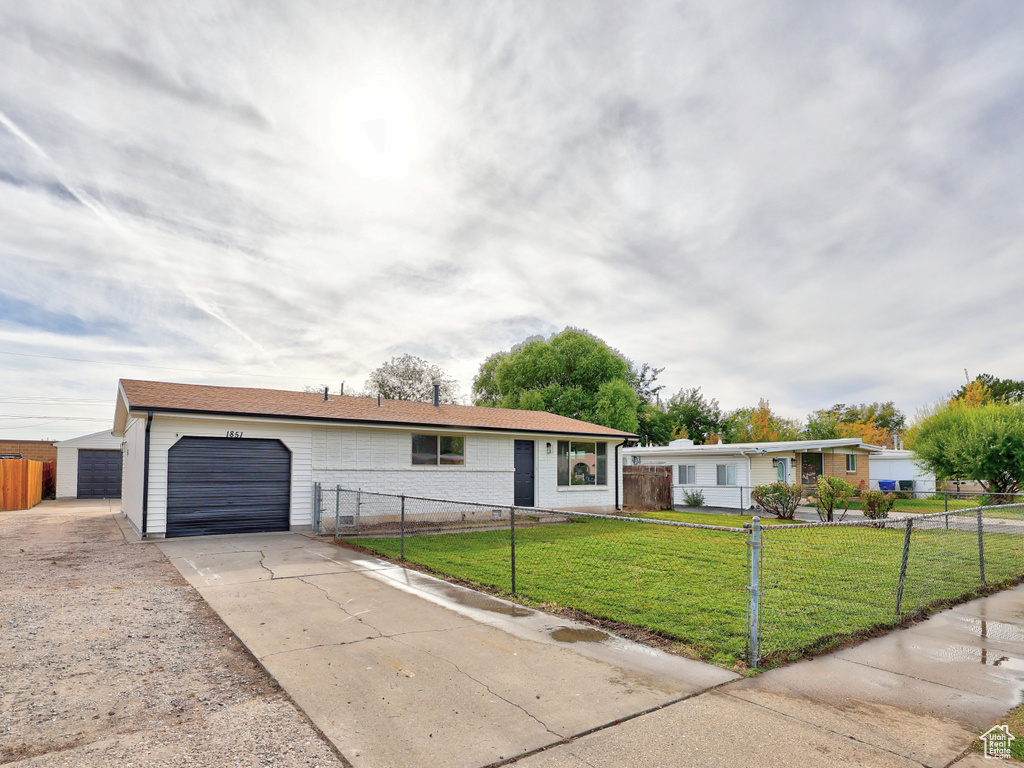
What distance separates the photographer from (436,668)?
461cm

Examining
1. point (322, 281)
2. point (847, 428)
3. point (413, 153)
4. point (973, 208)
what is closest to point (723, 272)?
point (973, 208)

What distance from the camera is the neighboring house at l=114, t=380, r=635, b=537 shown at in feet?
40.3

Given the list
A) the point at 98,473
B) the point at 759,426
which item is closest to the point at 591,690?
the point at 98,473

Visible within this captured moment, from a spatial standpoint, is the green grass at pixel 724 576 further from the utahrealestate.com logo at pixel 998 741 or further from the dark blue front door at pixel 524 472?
the dark blue front door at pixel 524 472

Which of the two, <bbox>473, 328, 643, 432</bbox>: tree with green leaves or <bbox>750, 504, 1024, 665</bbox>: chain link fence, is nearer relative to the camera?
<bbox>750, 504, 1024, 665</bbox>: chain link fence

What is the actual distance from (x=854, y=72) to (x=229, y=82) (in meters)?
10.7

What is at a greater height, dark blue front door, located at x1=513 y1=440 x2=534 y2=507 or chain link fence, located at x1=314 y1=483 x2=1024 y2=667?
dark blue front door, located at x1=513 y1=440 x2=534 y2=507

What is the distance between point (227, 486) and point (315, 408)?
289 centimetres

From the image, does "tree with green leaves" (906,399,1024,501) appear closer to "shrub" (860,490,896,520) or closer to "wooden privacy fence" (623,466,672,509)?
"shrub" (860,490,896,520)

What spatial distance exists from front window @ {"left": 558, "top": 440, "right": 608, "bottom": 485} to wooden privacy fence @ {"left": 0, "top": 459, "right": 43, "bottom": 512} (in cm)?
2021

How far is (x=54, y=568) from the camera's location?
897 centimetres

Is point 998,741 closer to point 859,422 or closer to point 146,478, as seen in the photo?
point 146,478

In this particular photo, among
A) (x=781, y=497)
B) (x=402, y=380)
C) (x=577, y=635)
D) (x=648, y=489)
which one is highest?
(x=402, y=380)

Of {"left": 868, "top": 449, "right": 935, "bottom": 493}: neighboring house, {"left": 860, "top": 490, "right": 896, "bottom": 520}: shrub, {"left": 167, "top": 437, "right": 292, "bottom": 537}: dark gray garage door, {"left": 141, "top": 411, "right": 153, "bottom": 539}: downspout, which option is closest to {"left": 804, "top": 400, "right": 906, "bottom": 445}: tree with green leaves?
{"left": 868, "top": 449, "right": 935, "bottom": 493}: neighboring house
